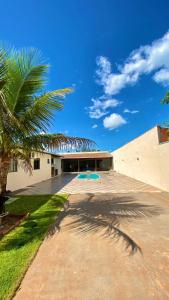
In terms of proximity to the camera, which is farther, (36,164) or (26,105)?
(36,164)

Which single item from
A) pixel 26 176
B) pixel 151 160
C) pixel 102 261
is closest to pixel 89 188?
pixel 151 160

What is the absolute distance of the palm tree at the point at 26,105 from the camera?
5.29 metres

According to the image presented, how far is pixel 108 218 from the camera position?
20.9ft

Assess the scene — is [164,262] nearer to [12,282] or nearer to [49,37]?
[12,282]

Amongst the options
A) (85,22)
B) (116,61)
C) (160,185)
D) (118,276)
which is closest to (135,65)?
(116,61)

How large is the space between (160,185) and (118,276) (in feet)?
35.0

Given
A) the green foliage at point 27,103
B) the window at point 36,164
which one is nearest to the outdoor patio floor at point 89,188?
the window at point 36,164

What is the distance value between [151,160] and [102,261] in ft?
39.2

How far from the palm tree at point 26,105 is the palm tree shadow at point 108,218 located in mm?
2704

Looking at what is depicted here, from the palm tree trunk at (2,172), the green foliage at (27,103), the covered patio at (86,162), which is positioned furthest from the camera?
the covered patio at (86,162)

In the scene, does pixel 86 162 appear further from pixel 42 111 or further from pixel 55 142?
pixel 42 111

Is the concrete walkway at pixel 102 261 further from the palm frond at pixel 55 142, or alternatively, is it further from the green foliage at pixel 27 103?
the green foliage at pixel 27 103

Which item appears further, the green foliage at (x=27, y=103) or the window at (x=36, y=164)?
the window at (x=36, y=164)

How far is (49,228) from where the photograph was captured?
18.0ft
